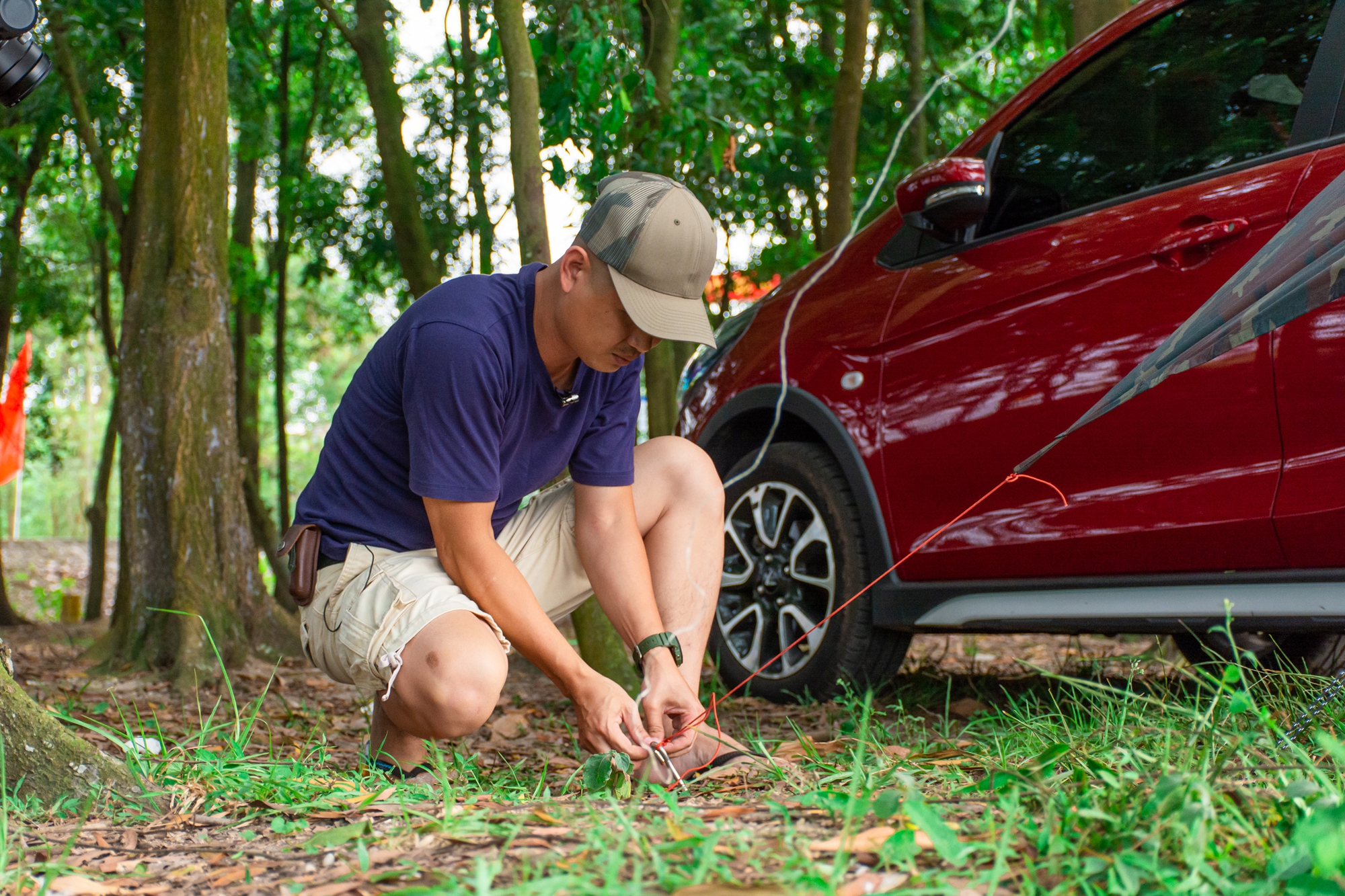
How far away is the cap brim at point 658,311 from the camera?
2.15 metres

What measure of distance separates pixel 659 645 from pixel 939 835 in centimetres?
117

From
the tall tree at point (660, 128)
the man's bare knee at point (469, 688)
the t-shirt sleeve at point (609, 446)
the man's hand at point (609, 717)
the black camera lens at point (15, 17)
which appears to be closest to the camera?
the man's hand at point (609, 717)

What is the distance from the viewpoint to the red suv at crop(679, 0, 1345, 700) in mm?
2369

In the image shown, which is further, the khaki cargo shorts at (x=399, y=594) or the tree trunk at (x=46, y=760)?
the khaki cargo shorts at (x=399, y=594)

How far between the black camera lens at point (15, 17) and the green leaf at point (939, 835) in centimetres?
262

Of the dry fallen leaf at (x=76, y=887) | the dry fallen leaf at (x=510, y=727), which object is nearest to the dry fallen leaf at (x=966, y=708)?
the dry fallen leaf at (x=510, y=727)

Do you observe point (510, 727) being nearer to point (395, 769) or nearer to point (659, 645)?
point (395, 769)

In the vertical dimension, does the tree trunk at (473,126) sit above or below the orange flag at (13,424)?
above

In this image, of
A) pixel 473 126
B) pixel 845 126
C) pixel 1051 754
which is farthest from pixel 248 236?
pixel 1051 754

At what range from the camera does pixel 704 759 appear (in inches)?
92.4

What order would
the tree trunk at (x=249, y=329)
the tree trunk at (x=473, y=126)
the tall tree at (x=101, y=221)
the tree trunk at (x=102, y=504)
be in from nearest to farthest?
the tall tree at (x=101, y=221) < the tree trunk at (x=473, y=126) < the tree trunk at (x=249, y=329) < the tree trunk at (x=102, y=504)

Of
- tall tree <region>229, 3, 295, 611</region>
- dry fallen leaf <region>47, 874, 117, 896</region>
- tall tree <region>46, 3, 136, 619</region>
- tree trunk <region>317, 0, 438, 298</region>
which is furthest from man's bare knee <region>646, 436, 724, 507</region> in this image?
tall tree <region>229, 3, 295, 611</region>

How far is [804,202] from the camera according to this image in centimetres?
982

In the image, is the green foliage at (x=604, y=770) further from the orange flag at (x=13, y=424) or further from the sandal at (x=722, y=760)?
the orange flag at (x=13, y=424)
